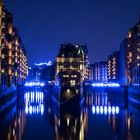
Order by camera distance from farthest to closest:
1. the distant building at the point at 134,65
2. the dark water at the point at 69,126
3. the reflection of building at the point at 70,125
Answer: the distant building at the point at 134,65
the reflection of building at the point at 70,125
the dark water at the point at 69,126

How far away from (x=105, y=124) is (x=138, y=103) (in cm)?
3329

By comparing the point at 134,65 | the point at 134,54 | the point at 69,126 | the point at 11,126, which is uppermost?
the point at 134,54

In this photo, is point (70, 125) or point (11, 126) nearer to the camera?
point (11, 126)

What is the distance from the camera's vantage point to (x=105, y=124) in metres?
78.4

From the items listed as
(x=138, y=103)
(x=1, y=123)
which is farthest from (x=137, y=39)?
(x=1, y=123)

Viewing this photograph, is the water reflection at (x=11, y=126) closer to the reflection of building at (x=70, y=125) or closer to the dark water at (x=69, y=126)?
the dark water at (x=69, y=126)

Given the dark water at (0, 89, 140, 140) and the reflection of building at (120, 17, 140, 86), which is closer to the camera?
the dark water at (0, 89, 140, 140)

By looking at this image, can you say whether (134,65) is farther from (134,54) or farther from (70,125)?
(70,125)

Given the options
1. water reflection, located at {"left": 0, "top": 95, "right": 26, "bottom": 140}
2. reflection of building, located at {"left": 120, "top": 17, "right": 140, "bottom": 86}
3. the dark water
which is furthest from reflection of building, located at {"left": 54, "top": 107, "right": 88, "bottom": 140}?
reflection of building, located at {"left": 120, "top": 17, "right": 140, "bottom": 86}

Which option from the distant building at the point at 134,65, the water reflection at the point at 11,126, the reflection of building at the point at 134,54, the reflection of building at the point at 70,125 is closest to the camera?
the water reflection at the point at 11,126

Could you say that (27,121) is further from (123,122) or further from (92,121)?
(123,122)

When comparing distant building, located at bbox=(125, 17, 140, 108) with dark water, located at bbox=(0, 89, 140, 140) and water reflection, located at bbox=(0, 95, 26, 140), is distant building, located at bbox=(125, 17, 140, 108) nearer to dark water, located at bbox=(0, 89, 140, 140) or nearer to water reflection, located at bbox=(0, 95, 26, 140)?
dark water, located at bbox=(0, 89, 140, 140)

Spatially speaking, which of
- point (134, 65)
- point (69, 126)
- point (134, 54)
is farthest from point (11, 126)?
point (134, 54)

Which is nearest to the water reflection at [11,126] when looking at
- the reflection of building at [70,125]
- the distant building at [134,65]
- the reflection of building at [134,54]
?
the reflection of building at [70,125]
